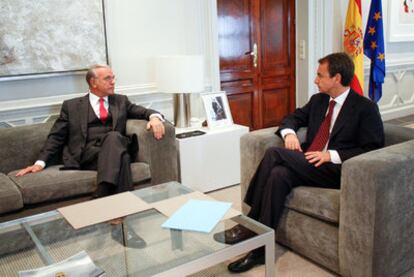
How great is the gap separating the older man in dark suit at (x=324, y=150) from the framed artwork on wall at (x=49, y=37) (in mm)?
1682

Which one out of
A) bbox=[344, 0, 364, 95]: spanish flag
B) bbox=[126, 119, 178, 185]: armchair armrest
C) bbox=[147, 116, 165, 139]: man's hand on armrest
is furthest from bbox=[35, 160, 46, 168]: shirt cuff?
bbox=[344, 0, 364, 95]: spanish flag

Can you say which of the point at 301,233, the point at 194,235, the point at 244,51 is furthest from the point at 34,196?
the point at 244,51

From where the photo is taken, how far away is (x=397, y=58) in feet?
18.3

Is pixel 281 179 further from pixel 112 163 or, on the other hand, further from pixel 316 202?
pixel 112 163

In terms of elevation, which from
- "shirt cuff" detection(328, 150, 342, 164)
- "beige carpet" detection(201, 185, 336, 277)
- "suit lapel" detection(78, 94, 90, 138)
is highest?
"suit lapel" detection(78, 94, 90, 138)

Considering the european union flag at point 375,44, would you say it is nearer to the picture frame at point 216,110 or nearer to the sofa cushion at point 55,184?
the picture frame at point 216,110

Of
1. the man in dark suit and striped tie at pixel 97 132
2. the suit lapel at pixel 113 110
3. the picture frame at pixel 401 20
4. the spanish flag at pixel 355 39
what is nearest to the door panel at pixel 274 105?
the spanish flag at pixel 355 39

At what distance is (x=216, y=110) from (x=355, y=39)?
85.1 inches

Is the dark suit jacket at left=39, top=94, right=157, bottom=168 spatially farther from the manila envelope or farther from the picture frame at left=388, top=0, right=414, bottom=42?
the picture frame at left=388, top=0, right=414, bottom=42

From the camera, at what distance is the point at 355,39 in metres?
4.72

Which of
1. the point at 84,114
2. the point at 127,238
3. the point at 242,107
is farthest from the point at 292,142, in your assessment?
the point at 242,107

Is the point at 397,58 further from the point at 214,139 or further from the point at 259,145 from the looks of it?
the point at 259,145

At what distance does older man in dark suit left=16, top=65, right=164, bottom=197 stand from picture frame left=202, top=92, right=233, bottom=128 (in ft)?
1.94

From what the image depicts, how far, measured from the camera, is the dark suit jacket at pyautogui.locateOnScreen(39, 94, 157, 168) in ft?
9.20
